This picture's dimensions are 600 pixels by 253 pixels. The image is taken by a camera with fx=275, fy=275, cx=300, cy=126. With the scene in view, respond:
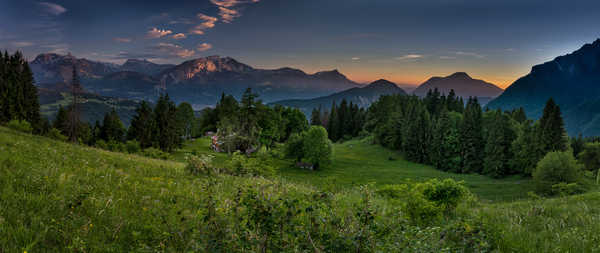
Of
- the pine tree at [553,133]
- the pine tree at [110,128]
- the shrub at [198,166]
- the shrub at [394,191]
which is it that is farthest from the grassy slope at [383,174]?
the pine tree at [110,128]

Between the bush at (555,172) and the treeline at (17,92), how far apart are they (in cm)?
8091

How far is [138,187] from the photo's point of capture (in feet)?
20.8

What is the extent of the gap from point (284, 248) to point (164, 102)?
64510mm

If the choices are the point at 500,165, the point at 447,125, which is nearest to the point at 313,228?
the point at 500,165

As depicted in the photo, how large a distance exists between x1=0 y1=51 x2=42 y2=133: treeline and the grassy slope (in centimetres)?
2849

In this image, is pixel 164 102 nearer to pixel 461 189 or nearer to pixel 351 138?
pixel 461 189

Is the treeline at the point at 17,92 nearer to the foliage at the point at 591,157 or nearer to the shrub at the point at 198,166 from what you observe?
the shrub at the point at 198,166

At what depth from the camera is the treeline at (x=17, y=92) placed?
1956 inches

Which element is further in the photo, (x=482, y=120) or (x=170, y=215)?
(x=482, y=120)

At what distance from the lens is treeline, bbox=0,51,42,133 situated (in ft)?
163

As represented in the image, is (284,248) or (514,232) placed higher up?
(284,248)

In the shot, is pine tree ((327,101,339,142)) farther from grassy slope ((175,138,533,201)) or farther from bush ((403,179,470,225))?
bush ((403,179,470,225))

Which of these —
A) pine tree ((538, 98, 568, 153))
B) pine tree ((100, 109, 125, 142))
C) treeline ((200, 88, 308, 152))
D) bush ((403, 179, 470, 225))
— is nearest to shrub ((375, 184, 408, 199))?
bush ((403, 179, 470, 225))

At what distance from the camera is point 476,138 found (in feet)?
221
